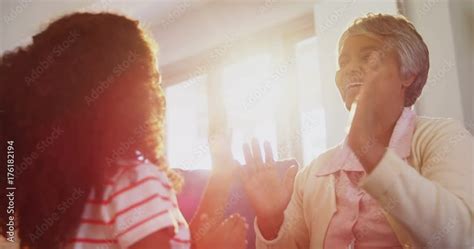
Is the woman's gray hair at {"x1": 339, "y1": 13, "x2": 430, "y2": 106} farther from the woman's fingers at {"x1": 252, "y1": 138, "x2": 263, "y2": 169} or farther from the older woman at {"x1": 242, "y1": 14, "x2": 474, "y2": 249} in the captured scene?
the woman's fingers at {"x1": 252, "y1": 138, "x2": 263, "y2": 169}

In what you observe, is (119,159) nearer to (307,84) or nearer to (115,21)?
(115,21)

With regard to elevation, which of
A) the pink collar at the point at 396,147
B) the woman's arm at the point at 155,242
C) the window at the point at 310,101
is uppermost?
the window at the point at 310,101

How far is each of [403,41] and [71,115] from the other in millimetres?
402

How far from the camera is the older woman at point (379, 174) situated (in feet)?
1.47

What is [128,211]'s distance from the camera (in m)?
0.43

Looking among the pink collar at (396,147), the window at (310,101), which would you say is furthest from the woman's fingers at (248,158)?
the window at (310,101)

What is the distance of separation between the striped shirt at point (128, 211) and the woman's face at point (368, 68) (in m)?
0.26

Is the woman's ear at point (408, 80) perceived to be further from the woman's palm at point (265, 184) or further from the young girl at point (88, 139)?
the young girl at point (88, 139)

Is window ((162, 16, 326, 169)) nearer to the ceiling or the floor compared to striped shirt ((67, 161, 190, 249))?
nearer to the ceiling

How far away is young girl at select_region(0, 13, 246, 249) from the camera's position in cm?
44

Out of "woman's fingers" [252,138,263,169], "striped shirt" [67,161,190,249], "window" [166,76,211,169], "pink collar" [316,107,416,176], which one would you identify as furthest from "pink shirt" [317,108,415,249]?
"window" [166,76,211,169]

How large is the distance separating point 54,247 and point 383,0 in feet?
4.21

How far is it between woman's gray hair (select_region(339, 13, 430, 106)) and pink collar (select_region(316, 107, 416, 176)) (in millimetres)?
49

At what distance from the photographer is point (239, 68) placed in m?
2.14
